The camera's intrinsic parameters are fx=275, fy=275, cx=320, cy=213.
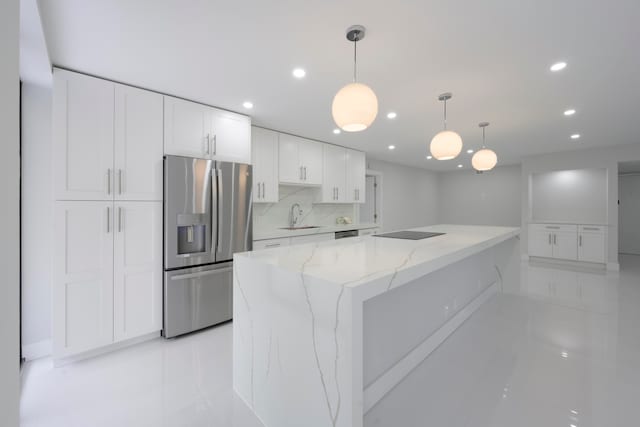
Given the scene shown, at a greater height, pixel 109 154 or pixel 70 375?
pixel 109 154

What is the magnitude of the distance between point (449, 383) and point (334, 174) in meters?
3.71

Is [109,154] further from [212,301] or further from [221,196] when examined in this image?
[212,301]

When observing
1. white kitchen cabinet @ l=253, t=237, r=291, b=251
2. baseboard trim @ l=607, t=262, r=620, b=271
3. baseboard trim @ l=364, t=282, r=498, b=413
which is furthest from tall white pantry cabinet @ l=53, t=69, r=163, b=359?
baseboard trim @ l=607, t=262, r=620, b=271

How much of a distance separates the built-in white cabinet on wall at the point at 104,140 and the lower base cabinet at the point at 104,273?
13cm

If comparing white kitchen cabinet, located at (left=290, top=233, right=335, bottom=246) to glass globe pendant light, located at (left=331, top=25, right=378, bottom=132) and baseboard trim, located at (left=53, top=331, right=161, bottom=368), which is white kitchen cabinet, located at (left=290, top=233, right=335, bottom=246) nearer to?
baseboard trim, located at (left=53, top=331, right=161, bottom=368)

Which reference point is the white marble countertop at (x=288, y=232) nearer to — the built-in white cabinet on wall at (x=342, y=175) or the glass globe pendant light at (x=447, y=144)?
the built-in white cabinet on wall at (x=342, y=175)

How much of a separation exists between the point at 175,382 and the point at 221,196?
1746mm

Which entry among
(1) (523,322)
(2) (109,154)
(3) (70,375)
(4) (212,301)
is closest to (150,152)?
(2) (109,154)

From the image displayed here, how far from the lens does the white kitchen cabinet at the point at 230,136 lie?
10.2 ft

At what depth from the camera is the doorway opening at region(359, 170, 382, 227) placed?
6734mm

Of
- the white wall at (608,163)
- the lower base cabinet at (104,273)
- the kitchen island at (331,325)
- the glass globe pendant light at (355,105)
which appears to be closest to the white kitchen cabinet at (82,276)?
the lower base cabinet at (104,273)

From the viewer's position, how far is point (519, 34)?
1.85 metres

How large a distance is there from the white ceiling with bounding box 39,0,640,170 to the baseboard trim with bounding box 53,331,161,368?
2.39 m

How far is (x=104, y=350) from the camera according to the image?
2.46 meters
